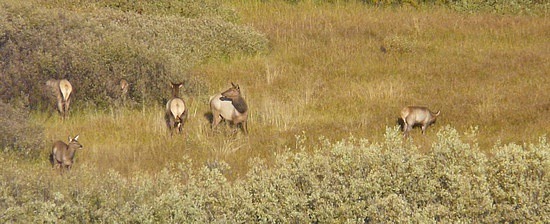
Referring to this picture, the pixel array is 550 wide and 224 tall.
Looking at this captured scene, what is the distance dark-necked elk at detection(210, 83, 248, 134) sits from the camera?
12.4 metres

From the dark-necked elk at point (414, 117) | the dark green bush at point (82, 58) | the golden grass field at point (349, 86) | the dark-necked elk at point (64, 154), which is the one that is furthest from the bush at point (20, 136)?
the dark-necked elk at point (414, 117)

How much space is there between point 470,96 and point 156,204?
7.92m

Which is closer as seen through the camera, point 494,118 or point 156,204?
point 156,204

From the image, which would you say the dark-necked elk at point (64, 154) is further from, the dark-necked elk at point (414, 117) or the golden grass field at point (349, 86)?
the dark-necked elk at point (414, 117)

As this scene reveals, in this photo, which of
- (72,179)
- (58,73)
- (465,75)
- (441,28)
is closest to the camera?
(72,179)

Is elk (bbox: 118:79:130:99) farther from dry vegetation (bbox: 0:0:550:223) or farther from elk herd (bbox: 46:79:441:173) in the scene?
elk herd (bbox: 46:79:441:173)

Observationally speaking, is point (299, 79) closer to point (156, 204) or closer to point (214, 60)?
point (214, 60)

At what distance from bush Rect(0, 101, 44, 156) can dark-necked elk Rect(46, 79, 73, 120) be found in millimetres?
2044

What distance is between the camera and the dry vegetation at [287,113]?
825cm

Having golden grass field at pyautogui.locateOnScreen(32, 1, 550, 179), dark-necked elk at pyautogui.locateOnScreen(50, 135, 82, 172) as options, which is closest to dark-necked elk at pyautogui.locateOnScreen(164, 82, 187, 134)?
golden grass field at pyautogui.locateOnScreen(32, 1, 550, 179)

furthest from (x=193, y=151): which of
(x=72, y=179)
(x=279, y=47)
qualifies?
(x=279, y=47)

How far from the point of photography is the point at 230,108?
12500 millimetres

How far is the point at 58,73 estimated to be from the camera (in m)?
14.1

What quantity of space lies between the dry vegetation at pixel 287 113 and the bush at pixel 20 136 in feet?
0.13
